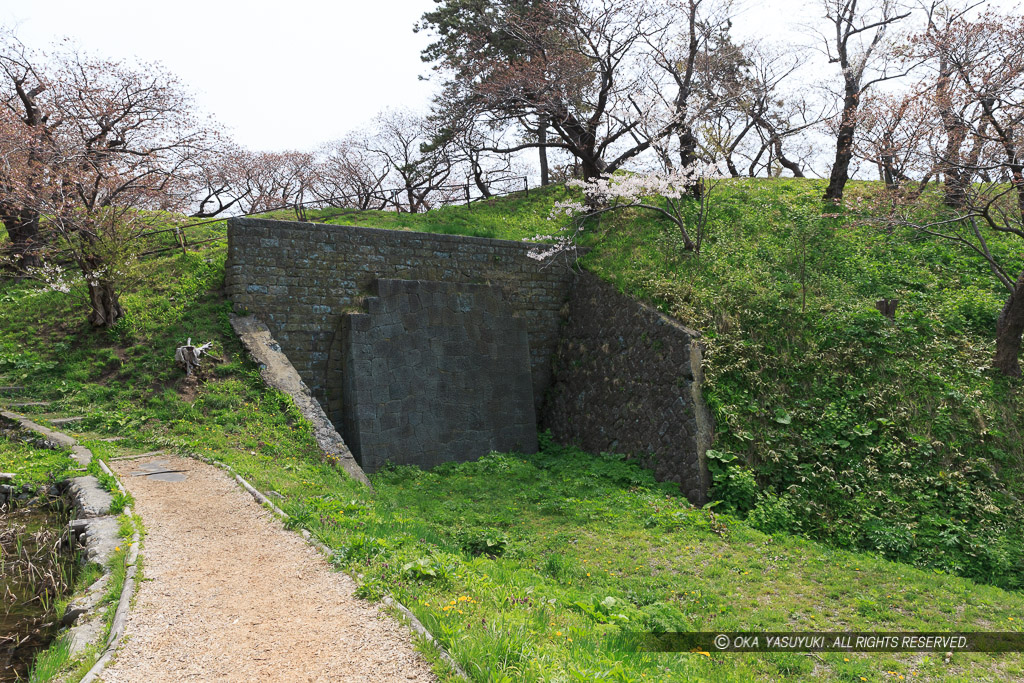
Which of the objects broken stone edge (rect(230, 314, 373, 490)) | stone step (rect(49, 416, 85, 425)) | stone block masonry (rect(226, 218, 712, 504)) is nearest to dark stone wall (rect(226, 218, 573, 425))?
stone block masonry (rect(226, 218, 712, 504))

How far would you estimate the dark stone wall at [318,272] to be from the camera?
10305 millimetres

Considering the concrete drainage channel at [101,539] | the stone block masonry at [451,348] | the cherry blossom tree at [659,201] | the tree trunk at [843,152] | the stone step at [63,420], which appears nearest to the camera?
the concrete drainage channel at [101,539]

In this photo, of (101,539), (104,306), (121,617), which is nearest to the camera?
(121,617)

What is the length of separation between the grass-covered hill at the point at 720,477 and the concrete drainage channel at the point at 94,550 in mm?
1029

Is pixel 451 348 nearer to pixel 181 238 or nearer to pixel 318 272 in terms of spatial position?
pixel 318 272

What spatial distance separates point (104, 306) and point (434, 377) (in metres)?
5.85

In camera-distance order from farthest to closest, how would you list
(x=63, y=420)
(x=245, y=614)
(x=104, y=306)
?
(x=104, y=306) → (x=63, y=420) → (x=245, y=614)

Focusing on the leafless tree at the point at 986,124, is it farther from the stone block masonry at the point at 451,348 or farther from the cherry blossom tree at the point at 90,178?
the cherry blossom tree at the point at 90,178

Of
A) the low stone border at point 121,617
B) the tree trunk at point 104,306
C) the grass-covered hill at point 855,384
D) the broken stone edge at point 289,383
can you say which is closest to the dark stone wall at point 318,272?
the broken stone edge at point 289,383

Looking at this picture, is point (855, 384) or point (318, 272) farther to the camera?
point (318, 272)

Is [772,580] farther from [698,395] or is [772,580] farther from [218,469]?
[218,469]

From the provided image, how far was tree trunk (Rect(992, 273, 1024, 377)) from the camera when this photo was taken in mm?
9422

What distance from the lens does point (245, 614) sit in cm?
420

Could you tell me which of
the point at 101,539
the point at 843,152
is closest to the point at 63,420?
the point at 101,539
